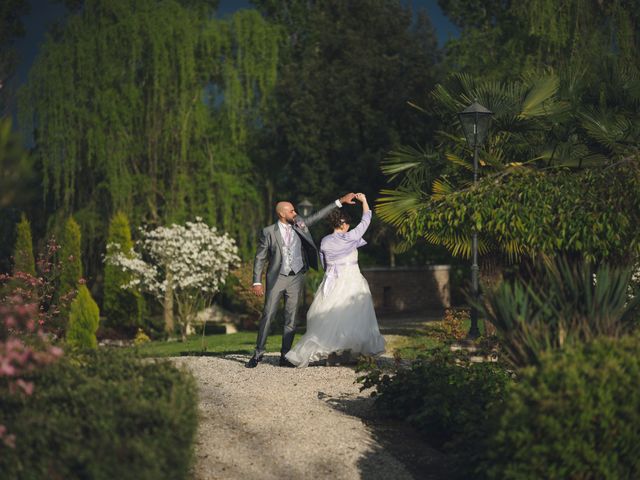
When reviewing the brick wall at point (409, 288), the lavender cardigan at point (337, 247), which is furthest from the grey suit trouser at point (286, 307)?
the brick wall at point (409, 288)

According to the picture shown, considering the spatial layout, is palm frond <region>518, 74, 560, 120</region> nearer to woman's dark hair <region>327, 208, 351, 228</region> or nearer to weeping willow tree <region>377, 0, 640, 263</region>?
weeping willow tree <region>377, 0, 640, 263</region>

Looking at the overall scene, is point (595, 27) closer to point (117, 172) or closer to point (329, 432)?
point (117, 172)

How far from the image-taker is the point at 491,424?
5938 mm

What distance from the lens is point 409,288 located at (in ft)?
97.6

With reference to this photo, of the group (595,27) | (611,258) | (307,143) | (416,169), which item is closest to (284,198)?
(307,143)

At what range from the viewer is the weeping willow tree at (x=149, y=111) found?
26.2 metres

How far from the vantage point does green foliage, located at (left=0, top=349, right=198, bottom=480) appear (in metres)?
5.18

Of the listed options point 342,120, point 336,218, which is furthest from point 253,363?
point 342,120

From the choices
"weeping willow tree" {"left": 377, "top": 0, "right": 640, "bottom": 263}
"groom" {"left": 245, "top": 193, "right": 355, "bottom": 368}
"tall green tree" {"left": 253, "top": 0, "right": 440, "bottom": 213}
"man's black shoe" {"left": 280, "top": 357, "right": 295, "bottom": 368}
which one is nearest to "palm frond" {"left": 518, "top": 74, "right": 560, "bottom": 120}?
"weeping willow tree" {"left": 377, "top": 0, "right": 640, "bottom": 263}

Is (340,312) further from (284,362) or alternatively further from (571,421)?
(571,421)

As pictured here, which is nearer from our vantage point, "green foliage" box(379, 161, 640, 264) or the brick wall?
"green foliage" box(379, 161, 640, 264)

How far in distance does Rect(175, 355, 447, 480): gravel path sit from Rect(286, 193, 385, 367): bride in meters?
1.03

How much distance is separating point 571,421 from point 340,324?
5.17 meters

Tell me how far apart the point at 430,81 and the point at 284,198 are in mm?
6282
